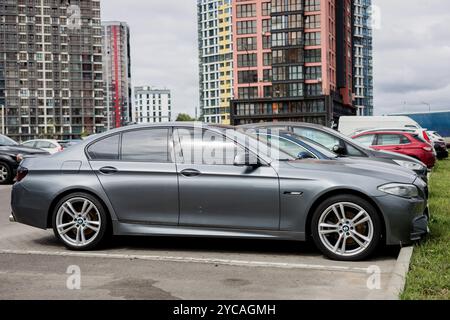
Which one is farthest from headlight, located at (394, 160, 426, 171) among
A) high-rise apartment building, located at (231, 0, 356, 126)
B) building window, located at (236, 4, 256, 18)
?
building window, located at (236, 4, 256, 18)

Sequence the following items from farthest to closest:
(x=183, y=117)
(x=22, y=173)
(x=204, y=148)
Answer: (x=183, y=117) → (x=22, y=173) → (x=204, y=148)

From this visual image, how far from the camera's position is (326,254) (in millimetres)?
6367

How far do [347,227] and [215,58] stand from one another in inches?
6441

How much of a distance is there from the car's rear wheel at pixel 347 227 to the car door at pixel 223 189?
1.58 feet

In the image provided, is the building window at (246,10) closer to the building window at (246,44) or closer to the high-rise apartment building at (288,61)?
the high-rise apartment building at (288,61)

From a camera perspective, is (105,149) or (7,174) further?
(7,174)

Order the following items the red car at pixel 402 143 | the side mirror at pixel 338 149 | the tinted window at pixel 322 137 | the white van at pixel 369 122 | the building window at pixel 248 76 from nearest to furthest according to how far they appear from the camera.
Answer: the side mirror at pixel 338 149 → the tinted window at pixel 322 137 → the red car at pixel 402 143 → the white van at pixel 369 122 → the building window at pixel 248 76

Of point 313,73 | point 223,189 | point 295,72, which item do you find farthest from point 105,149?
point 295,72

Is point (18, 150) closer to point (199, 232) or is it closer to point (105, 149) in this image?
point (105, 149)

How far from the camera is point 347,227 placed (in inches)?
246

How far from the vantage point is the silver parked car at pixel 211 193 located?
6270mm

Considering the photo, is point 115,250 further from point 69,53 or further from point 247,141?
→ point 69,53

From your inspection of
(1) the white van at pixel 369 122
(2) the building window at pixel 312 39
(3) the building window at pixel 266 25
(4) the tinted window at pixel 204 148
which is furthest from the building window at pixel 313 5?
(4) the tinted window at pixel 204 148
